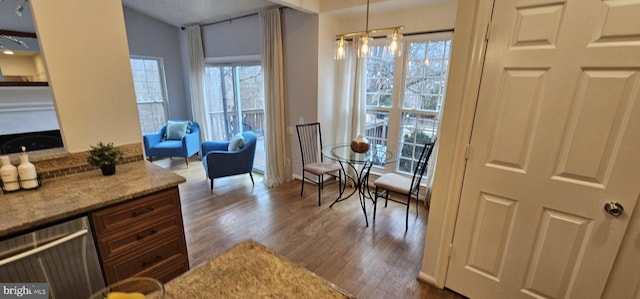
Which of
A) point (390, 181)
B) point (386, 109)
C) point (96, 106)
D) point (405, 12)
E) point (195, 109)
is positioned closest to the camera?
point (96, 106)

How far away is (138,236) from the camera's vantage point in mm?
1525

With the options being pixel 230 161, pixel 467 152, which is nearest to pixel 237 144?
pixel 230 161

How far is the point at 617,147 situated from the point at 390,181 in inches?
69.8

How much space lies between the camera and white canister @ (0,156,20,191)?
142 centimetres

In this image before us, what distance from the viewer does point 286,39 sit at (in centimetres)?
369

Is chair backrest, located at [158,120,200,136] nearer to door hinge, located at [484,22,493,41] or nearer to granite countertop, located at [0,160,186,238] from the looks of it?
granite countertop, located at [0,160,186,238]

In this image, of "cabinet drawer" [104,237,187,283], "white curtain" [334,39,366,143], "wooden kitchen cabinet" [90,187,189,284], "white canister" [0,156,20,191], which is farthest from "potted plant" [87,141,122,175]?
"white curtain" [334,39,366,143]

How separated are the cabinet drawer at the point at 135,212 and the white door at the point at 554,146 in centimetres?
192

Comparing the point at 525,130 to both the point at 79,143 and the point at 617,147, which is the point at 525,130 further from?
the point at 79,143

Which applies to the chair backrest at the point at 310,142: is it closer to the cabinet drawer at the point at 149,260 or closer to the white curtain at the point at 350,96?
the white curtain at the point at 350,96

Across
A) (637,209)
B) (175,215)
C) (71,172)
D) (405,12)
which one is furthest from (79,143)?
(405,12)

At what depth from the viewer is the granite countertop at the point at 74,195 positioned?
1186 mm

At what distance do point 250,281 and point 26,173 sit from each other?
5.15 feet

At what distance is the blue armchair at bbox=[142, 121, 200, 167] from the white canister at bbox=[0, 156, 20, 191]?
10.9 ft
